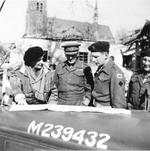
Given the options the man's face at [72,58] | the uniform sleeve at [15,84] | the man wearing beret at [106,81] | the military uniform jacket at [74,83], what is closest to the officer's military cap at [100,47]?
the man wearing beret at [106,81]

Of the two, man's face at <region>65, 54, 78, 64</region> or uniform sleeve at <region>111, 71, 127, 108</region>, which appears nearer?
uniform sleeve at <region>111, 71, 127, 108</region>

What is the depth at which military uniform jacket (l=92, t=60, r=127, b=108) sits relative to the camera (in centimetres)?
416

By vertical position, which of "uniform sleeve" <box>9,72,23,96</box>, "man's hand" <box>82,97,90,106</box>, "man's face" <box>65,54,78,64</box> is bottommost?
"man's hand" <box>82,97,90,106</box>

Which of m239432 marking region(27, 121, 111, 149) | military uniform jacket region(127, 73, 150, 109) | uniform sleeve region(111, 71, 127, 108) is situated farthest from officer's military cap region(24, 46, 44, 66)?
m239432 marking region(27, 121, 111, 149)

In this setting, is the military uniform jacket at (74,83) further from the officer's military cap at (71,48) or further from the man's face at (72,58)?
the officer's military cap at (71,48)

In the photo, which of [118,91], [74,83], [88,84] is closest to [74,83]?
[74,83]

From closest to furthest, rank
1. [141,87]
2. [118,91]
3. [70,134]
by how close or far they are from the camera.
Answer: [70,134] → [118,91] → [141,87]

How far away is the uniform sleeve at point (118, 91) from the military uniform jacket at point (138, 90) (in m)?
0.32

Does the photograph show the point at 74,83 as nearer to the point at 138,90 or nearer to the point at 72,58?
the point at 72,58

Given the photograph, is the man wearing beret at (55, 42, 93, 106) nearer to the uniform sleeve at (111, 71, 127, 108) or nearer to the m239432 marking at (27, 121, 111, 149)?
the uniform sleeve at (111, 71, 127, 108)

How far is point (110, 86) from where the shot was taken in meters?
4.35

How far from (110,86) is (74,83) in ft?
2.12

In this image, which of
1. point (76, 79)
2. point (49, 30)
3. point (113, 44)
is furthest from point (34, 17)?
point (76, 79)

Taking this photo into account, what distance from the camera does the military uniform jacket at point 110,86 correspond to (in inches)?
164
